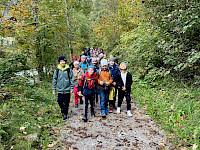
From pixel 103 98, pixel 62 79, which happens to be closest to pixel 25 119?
pixel 62 79

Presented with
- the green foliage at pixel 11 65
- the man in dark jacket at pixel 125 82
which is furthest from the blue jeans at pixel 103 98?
the green foliage at pixel 11 65

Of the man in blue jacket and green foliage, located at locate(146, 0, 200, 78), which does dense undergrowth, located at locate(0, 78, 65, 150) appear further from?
green foliage, located at locate(146, 0, 200, 78)

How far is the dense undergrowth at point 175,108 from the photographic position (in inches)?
161

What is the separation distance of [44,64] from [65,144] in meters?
6.61

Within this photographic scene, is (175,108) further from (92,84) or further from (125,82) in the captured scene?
(92,84)

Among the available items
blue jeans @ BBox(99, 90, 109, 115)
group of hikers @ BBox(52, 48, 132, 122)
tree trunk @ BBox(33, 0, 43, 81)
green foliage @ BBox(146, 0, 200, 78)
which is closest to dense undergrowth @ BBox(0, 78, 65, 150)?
group of hikers @ BBox(52, 48, 132, 122)

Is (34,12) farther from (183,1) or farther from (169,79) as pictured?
(169,79)

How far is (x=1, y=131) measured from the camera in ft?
11.9

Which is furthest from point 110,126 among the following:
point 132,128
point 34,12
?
point 34,12

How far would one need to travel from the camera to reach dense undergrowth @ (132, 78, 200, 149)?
4.10 meters

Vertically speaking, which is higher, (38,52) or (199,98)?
(38,52)

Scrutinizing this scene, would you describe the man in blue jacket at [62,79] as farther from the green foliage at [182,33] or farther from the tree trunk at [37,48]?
the tree trunk at [37,48]

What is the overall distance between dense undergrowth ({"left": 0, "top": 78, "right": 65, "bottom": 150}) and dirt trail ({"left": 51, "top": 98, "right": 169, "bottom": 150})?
0.46 meters

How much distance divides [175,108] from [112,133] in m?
2.42
